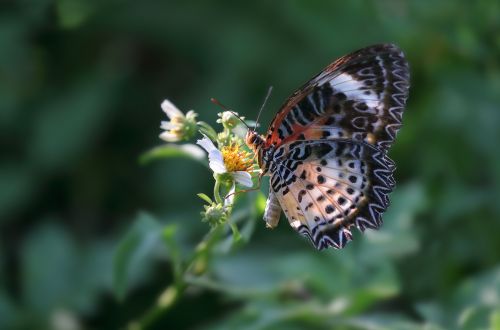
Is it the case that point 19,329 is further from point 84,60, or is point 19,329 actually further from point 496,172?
point 496,172

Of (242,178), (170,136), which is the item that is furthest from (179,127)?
(242,178)

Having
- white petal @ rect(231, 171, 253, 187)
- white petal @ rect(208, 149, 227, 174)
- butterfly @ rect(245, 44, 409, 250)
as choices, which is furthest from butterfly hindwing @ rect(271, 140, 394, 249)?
white petal @ rect(208, 149, 227, 174)


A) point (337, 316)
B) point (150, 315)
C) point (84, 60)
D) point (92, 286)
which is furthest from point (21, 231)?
point (337, 316)

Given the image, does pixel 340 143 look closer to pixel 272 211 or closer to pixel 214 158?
pixel 272 211

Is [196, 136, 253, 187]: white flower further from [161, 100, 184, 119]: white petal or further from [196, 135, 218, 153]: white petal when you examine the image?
[161, 100, 184, 119]: white petal

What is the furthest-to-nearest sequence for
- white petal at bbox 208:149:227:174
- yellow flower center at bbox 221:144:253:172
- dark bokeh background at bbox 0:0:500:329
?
dark bokeh background at bbox 0:0:500:329, yellow flower center at bbox 221:144:253:172, white petal at bbox 208:149:227:174

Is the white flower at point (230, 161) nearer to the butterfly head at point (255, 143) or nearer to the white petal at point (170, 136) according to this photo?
the butterfly head at point (255, 143)
